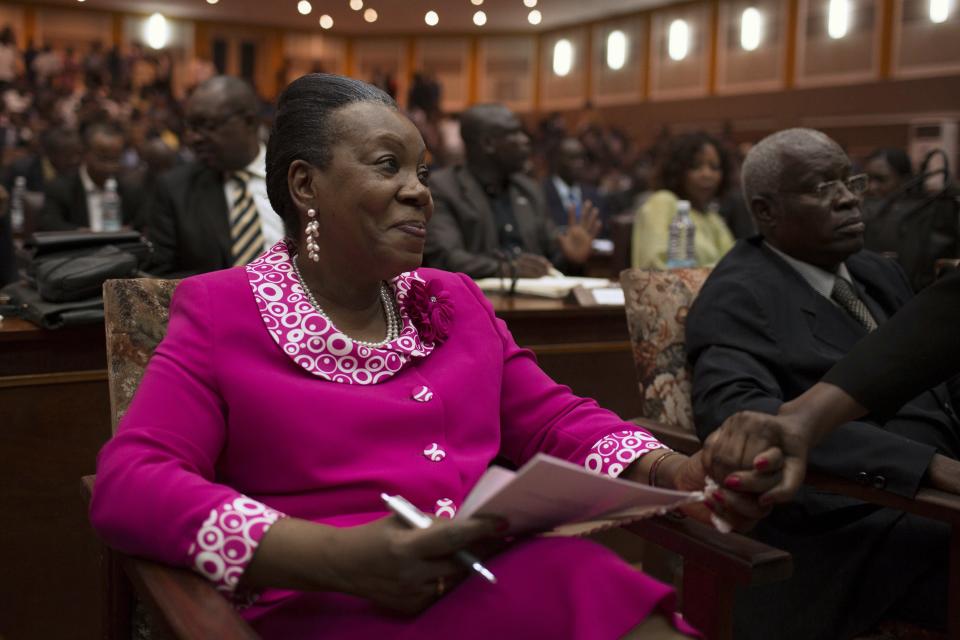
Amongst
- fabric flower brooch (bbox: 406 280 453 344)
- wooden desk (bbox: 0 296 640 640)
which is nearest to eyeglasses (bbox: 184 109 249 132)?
wooden desk (bbox: 0 296 640 640)

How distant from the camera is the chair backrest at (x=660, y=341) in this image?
215 cm

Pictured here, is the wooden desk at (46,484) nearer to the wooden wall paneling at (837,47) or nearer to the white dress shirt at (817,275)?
the white dress shirt at (817,275)

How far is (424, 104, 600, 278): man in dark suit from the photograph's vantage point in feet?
14.1

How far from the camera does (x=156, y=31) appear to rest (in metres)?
16.9

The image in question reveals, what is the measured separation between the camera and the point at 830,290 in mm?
2172

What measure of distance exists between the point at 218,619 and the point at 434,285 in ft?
2.18

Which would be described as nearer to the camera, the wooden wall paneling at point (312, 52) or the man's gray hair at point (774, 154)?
the man's gray hair at point (774, 154)

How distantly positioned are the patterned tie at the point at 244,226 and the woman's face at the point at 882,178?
13.0 ft

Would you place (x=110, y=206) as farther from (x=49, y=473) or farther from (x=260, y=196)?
(x=49, y=473)

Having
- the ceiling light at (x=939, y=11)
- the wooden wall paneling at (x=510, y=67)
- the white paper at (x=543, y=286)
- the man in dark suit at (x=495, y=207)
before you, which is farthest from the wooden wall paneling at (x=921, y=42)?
the white paper at (x=543, y=286)

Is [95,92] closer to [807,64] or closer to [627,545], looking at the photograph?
[807,64]

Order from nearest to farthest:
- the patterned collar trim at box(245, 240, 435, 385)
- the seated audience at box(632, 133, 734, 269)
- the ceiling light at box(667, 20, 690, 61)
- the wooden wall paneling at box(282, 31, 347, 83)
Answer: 1. the patterned collar trim at box(245, 240, 435, 385)
2. the seated audience at box(632, 133, 734, 269)
3. the ceiling light at box(667, 20, 690, 61)
4. the wooden wall paneling at box(282, 31, 347, 83)

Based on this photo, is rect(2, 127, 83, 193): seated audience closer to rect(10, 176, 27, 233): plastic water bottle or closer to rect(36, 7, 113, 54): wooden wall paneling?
rect(10, 176, 27, 233): plastic water bottle

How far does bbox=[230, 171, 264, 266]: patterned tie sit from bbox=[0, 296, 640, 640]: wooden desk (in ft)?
3.75
